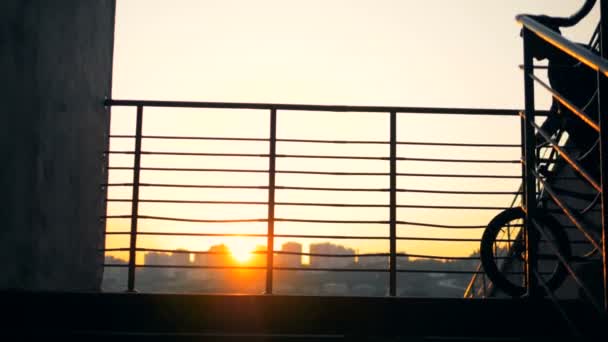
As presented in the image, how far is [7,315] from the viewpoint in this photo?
8.27ft

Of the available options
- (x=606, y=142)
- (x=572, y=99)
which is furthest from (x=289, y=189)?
(x=606, y=142)

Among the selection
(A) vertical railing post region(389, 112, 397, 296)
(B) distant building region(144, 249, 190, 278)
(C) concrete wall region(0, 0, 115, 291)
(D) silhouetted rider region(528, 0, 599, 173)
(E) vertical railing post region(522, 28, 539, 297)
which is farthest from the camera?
(B) distant building region(144, 249, 190, 278)

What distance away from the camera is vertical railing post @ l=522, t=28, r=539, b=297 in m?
2.93

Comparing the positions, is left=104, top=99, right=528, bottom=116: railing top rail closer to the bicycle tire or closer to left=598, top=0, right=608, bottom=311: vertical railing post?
the bicycle tire

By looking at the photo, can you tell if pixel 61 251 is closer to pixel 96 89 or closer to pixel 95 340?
pixel 96 89

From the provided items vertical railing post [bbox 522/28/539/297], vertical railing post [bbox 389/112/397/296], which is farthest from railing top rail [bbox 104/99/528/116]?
vertical railing post [bbox 522/28/539/297]

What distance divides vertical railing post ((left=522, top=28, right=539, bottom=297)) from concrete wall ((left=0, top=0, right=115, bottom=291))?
1.95m

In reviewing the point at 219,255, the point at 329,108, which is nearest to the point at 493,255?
the point at 329,108

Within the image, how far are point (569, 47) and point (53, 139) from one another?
2.28 m

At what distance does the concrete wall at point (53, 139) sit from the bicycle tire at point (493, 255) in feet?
6.61

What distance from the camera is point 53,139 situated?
142 inches

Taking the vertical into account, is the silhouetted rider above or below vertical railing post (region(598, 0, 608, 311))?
above

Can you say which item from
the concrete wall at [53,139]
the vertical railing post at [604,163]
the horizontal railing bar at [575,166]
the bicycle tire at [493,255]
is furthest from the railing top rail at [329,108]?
the vertical railing post at [604,163]

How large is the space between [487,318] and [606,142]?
0.72 metres
